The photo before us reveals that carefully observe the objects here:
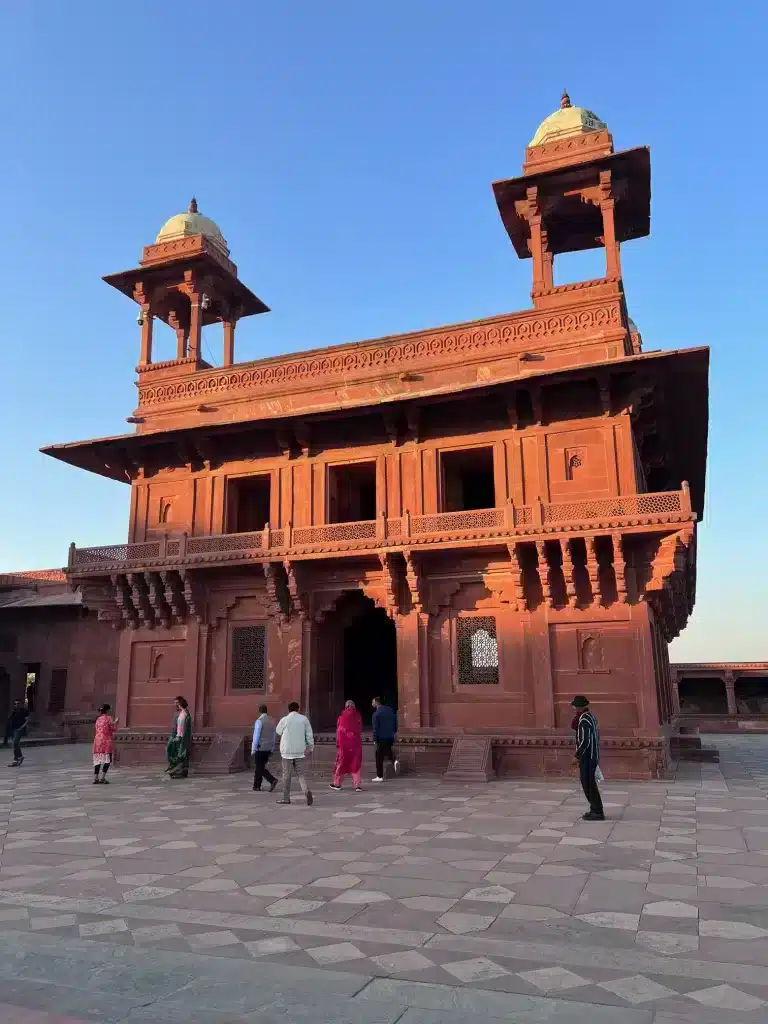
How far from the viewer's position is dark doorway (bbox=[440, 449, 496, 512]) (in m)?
16.8

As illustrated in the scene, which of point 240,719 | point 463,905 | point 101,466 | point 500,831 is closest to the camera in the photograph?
point 463,905

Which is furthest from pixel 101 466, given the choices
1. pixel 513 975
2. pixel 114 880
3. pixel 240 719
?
pixel 513 975

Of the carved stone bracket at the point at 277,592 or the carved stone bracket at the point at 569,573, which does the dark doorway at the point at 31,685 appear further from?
the carved stone bracket at the point at 569,573

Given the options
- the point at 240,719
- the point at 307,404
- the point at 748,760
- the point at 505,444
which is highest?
the point at 307,404

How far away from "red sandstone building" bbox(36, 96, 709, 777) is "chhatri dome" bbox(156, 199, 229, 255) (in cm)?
14

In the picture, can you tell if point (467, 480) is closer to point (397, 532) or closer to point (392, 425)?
point (392, 425)

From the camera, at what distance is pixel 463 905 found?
5.94 m

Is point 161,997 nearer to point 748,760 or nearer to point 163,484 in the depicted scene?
point 163,484

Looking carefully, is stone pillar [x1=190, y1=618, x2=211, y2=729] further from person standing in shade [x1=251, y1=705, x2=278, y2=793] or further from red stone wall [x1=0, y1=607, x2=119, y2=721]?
red stone wall [x1=0, y1=607, x2=119, y2=721]

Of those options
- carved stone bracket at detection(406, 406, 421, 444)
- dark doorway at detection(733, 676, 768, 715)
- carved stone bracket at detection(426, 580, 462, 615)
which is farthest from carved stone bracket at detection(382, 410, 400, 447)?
dark doorway at detection(733, 676, 768, 715)

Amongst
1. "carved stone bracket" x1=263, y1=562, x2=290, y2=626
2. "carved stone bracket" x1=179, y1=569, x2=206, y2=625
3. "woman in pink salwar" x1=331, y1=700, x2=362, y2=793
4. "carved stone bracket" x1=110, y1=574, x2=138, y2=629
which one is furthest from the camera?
"carved stone bracket" x1=110, y1=574, x2=138, y2=629

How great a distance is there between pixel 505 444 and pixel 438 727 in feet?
18.8

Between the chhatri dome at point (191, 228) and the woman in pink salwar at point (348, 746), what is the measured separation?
13.2m

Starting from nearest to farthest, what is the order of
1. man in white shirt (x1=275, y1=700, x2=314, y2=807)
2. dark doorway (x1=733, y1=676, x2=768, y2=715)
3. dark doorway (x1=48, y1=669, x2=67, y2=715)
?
man in white shirt (x1=275, y1=700, x2=314, y2=807) → dark doorway (x1=48, y1=669, x2=67, y2=715) → dark doorway (x1=733, y1=676, x2=768, y2=715)
